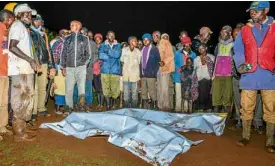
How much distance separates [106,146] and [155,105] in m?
3.64

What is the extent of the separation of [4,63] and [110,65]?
9.94 feet

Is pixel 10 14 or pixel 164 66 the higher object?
pixel 10 14

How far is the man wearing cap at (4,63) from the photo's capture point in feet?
17.1

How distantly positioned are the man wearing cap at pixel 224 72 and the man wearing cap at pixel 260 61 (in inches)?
73.3

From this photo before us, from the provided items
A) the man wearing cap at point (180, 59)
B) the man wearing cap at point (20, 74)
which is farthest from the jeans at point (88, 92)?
the man wearing cap at point (20, 74)

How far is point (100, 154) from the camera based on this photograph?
4.52m

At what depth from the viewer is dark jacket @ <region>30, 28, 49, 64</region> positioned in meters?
6.21

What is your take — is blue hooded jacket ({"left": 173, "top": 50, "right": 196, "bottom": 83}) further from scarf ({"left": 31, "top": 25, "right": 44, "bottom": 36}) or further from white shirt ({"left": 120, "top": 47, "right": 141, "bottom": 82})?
scarf ({"left": 31, "top": 25, "right": 44, "bottom": 36})

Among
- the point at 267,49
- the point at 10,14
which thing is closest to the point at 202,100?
the point at 267,49

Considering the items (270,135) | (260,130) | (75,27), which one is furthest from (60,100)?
(270,135)

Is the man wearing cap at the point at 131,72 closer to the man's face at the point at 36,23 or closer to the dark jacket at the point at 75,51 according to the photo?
the dark jacket at the point at 75,51

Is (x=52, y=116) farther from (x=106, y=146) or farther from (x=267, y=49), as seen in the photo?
(x=267, y=49)

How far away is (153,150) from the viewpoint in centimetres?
440

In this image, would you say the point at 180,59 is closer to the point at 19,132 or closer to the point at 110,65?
the point at 110,65
